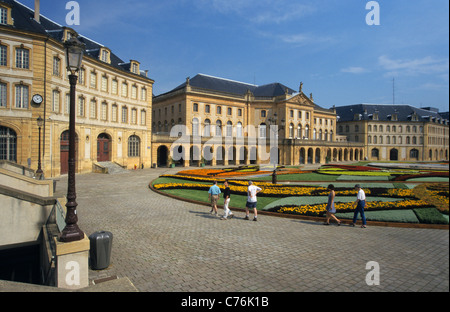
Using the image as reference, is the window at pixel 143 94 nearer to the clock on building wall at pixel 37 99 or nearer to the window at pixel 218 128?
the window at pixel 218 128

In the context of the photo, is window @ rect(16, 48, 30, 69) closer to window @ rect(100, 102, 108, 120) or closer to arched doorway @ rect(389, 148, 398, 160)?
window @ rect(100, 102, 108, 120)

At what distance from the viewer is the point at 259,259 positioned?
8117 millimetres

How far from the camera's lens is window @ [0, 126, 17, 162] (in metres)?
25.8

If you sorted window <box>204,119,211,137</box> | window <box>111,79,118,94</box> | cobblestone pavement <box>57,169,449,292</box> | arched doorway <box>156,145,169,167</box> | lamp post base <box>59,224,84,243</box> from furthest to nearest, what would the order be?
window <box>204,119,211,137</box> < arched doorway <box>156,145,169,167</box> < window <box>111,79,118,94</box> < lamp post base <box>59,224,84,243</box> < cobblestone pavement <box>57,169,449,292</box>

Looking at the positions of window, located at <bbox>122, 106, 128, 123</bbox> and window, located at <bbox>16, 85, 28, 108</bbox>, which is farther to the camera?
window, located at <bbox>122, 106, 128, 123</bbox>

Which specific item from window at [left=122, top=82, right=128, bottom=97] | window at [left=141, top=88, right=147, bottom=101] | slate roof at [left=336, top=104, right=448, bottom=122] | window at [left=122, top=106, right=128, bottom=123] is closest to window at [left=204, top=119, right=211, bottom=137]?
window at [left=141, top=88, right=147, bottom=101]

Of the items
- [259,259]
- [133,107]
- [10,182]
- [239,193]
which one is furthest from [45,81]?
[259,259]

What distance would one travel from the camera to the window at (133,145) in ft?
137

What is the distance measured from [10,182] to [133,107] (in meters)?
29.3

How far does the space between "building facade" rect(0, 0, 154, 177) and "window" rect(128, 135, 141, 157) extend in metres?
0.15

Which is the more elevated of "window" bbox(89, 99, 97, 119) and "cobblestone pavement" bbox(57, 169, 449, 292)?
"window" bbox(89, 99, 97, 119)

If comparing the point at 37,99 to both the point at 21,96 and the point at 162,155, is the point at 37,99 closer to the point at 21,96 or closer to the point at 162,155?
the point at 21,96
